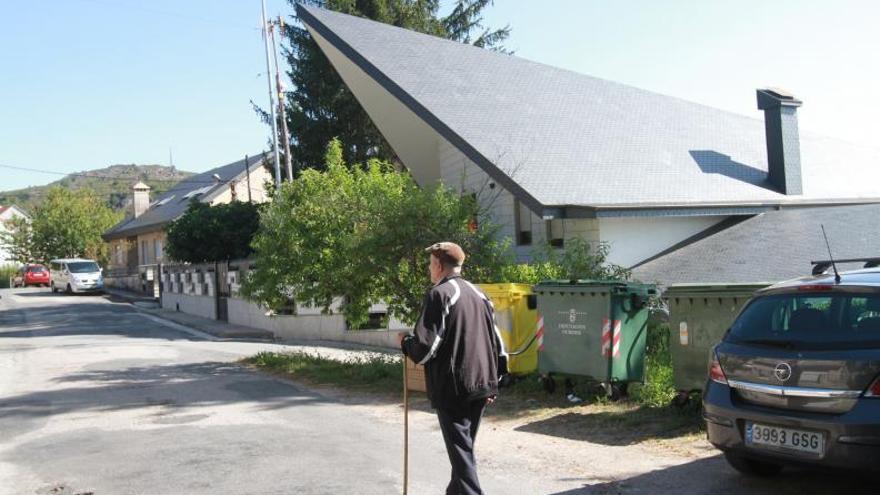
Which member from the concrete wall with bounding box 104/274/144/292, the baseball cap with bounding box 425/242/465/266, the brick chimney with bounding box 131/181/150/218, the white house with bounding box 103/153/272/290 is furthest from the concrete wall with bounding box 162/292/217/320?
the baseball cap with bounding box 425/242/465/266

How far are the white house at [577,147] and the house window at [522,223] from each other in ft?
0.10

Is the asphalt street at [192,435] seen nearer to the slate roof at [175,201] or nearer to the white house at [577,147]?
the white house at [577,147]

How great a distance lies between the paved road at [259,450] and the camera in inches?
236

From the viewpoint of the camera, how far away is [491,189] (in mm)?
16281

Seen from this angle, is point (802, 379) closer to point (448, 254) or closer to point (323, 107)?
point (448, 254)

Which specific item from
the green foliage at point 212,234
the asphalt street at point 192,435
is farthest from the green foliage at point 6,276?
the asphalt street at point 192,435

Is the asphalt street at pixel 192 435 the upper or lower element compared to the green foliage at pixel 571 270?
lower

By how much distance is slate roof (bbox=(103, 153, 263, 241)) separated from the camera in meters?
38.8

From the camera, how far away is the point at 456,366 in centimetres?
472

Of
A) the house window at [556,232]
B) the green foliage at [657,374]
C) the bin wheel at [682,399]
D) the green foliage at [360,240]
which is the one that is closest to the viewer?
the bin wheel at [682,399]

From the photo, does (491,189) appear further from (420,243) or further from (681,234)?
(420,243)

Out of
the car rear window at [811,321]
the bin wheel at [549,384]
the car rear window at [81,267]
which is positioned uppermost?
the car rear window at [81,267]

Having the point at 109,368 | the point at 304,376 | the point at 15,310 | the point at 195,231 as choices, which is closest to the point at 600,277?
the point at 304,376

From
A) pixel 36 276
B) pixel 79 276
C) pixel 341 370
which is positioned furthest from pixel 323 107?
pixel 36 276
